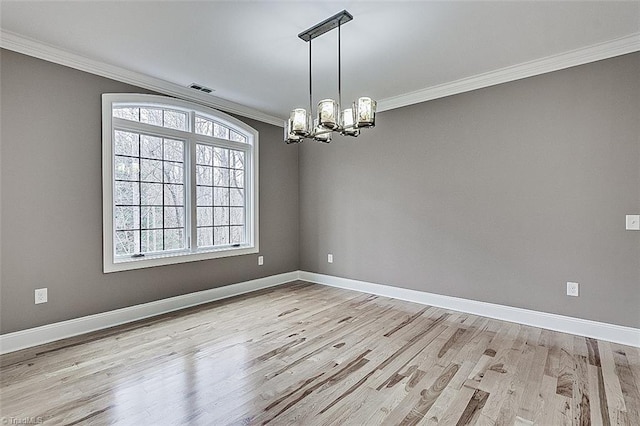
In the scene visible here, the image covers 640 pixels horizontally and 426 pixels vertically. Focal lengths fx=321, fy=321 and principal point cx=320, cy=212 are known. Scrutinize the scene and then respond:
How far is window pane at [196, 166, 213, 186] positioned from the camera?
4.27 metres

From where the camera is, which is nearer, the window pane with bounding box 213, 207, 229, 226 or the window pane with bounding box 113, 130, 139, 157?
the window pane with bounding box 113, 130, 139, 157

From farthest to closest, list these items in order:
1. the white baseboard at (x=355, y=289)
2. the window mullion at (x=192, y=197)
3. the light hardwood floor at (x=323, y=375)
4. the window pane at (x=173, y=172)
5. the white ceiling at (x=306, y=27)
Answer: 1. the window mullion at (x=192, y=197)
2. the window pane at (x=173, y=172)
3. the white baseboard at (x=355, y=289)
4. the white ceiling at (x=306, y=27)
5. the light hardwood floor at (x=323, y=375)

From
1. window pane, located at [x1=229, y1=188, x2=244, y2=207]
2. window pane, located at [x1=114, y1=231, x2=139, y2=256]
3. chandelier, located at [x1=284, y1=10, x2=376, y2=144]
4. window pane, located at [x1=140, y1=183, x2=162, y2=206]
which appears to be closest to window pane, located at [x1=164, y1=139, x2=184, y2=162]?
window pane, located at [x1=140, y1=183, x2=162, y2=206]

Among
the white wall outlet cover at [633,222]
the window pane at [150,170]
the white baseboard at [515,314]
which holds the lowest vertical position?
the white baseboard at [515,314]

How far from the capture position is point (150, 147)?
379cm

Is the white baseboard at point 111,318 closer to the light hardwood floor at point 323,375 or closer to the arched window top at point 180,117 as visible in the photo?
the light hardwood floor at point 323,375

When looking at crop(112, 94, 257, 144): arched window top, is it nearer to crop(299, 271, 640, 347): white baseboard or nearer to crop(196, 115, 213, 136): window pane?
crop(196, 115, 213, 136): window pane

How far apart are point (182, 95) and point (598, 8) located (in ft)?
13.4

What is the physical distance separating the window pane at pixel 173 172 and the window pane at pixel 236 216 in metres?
0.89

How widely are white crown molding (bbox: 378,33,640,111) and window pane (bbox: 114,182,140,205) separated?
3.34 meters

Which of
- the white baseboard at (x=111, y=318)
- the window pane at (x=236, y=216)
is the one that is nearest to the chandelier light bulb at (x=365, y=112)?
the window pane at (x=236, y=216)

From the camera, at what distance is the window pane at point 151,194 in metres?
3.72

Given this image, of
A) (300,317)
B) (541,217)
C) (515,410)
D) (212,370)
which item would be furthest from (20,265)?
(541,217)

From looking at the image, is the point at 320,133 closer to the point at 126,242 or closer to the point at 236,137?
the point at 236,137
